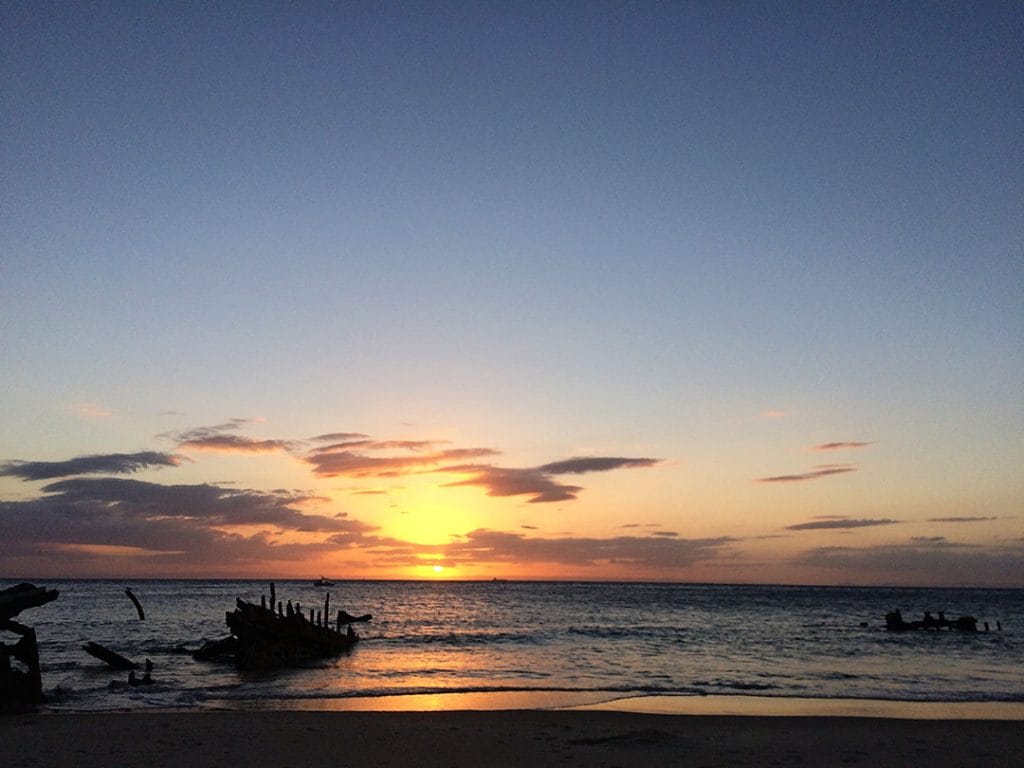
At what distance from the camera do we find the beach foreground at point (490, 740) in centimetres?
1527

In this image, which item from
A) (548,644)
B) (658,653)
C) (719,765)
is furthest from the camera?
(548,644)

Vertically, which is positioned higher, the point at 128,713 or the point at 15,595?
the point at 15,595

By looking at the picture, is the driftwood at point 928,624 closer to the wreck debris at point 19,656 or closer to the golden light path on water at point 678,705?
the golden light path on water at point 678,705

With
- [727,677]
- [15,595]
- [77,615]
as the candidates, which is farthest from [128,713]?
[77,615]

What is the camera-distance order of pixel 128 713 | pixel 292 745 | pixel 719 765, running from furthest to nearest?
pixel 128 713 < pixel 292 745 < pixel 719 765

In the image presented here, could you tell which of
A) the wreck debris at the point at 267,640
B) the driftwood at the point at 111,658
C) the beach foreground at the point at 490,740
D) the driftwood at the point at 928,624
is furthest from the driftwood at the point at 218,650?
the driftwood at the point at 928,624

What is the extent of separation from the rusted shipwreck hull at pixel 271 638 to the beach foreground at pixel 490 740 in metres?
14.6

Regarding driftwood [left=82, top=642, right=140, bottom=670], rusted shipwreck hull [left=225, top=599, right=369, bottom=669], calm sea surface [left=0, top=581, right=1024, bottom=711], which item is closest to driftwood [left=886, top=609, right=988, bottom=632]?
calm sea surface [left=0, top=581, right=1024, bottom=711]

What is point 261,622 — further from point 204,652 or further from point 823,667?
point 823,667

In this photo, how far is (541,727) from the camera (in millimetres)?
18859

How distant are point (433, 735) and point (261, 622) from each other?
2085 centimetres

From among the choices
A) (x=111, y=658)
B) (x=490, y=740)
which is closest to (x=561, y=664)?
(x=111, y=658)

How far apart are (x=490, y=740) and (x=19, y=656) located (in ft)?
48.1

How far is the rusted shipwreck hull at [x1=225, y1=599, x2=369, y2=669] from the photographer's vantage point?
3547cm
